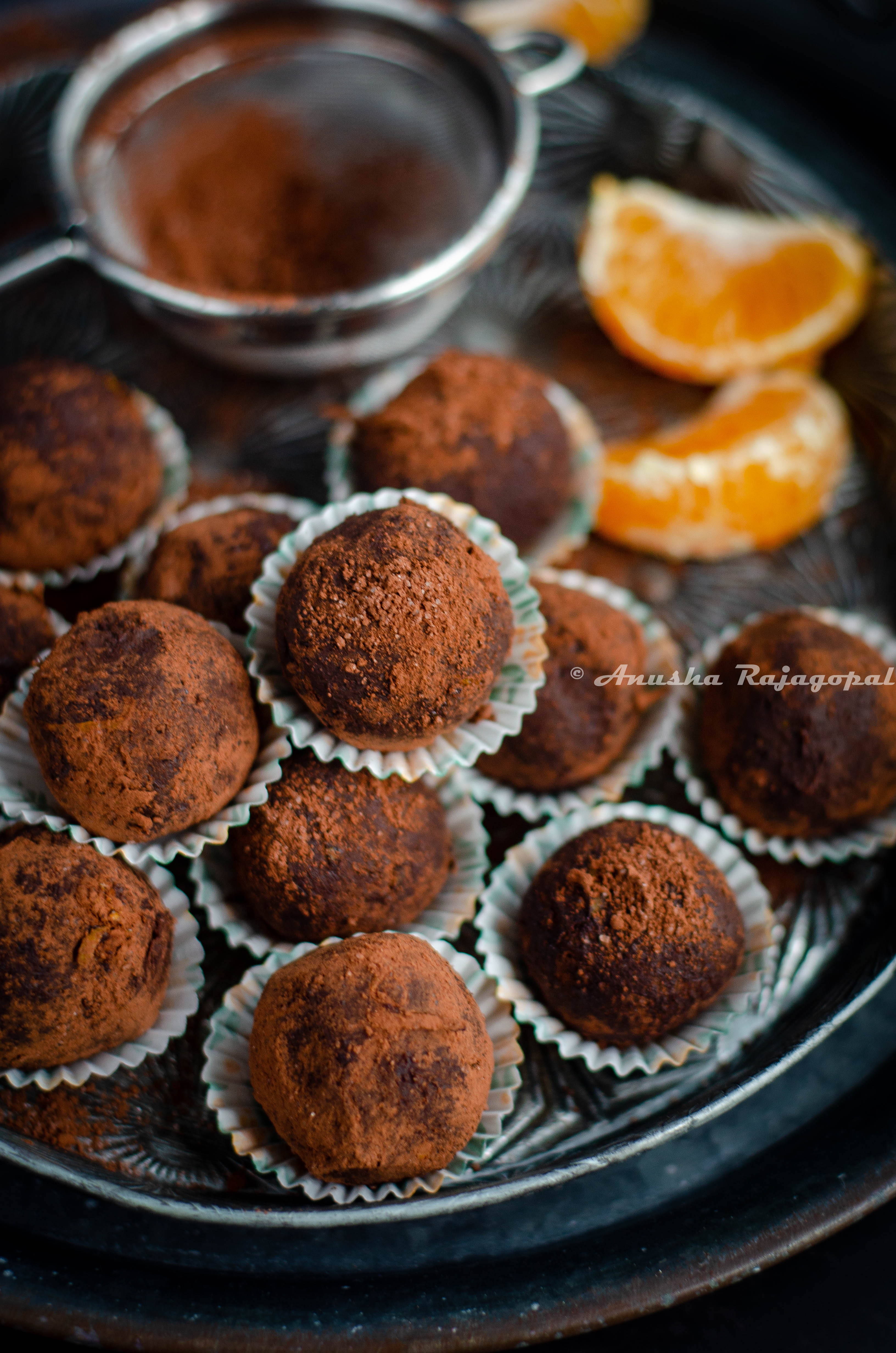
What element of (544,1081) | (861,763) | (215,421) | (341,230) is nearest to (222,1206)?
(544,1081)

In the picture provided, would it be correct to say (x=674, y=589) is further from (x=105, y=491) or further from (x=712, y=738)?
(x=105, y=491)

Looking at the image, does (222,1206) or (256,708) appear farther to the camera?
(256,708)

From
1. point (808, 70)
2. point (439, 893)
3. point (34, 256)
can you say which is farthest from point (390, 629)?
point (808, 70)

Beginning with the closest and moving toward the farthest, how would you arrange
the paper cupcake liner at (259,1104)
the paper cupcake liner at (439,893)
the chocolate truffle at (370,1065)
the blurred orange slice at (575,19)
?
1. the chocolate truffle at (370,1065)
2. the paper cupcake liner at (259,1104)
3. the paper cupcake liner at (439,893)
4. the blurred orange slice at (575,19)

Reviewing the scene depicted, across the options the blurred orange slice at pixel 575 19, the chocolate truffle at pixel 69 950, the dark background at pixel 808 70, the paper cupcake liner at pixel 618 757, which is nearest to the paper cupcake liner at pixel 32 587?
the chocolate truffle at pixel 69 950

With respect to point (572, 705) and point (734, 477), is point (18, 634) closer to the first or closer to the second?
point (572, 705)

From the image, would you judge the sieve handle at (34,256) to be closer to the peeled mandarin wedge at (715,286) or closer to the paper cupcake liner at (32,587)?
the paper cupcake liner at (32,587)
